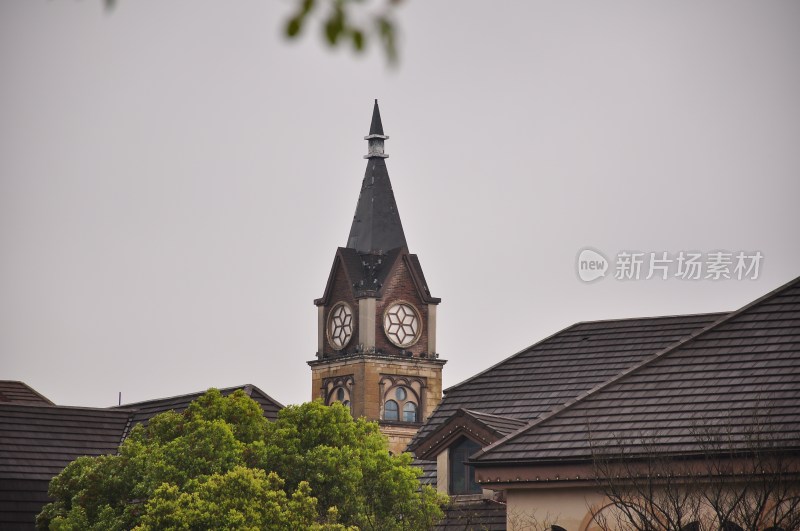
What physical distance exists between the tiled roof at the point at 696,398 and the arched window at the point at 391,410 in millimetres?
81435

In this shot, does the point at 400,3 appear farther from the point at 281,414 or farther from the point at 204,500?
the point at 281,414

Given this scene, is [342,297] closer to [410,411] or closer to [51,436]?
[410,411]

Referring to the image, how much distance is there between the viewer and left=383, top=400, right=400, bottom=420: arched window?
104 m

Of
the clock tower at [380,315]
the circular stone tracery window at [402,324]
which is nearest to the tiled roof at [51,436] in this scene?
the clock tower at [380,315]

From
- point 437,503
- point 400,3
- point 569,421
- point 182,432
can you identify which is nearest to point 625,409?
point 569,421

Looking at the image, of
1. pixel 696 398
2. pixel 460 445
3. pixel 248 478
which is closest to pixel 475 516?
pixel 460 445

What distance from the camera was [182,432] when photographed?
2955cm

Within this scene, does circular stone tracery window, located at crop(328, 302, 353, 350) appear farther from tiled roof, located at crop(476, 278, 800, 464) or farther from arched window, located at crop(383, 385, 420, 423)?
tiled roof, located at crop(476, 278, 800, 464)

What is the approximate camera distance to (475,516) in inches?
1093

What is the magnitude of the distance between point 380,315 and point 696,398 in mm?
84038

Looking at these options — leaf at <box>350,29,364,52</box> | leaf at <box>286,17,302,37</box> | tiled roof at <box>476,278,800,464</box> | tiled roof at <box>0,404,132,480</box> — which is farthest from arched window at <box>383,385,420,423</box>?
leaf at <box>286,17,302,37</box>

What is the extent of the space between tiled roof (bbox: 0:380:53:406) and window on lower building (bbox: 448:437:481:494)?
22765 millimetres

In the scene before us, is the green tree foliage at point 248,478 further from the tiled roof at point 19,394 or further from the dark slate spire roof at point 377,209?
the dark slate spire roof at point 377,209

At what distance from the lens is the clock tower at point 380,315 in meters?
104
